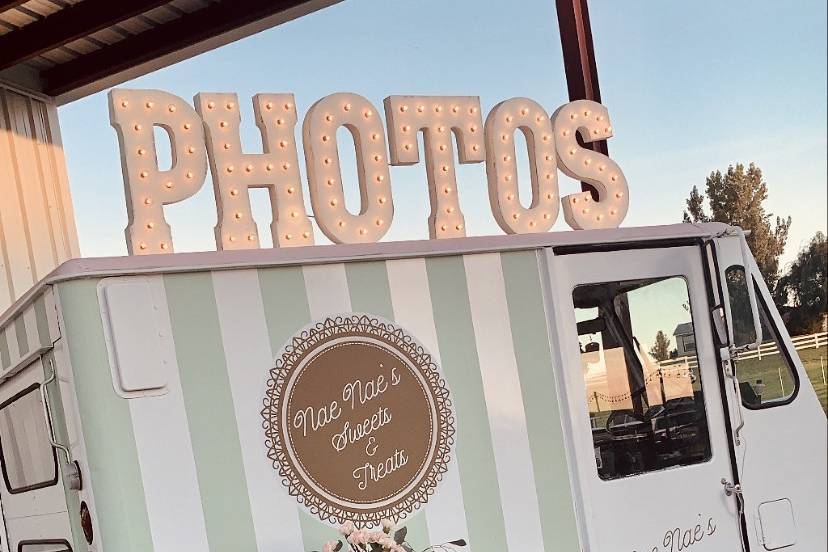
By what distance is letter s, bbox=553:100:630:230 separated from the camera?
4.38 meters

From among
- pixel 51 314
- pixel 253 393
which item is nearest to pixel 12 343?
pixel 51 314

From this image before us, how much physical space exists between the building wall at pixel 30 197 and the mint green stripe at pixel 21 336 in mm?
4299

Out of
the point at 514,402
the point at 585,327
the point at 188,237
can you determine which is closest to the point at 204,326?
the point at 514,402

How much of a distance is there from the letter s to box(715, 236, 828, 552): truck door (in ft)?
1.80

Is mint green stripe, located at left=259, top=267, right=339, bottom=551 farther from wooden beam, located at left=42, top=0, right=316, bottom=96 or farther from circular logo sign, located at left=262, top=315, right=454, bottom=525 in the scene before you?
wooden beam, located at left=42, top=0, right=316, bottom=96

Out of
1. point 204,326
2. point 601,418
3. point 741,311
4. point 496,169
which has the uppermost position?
point 496,169

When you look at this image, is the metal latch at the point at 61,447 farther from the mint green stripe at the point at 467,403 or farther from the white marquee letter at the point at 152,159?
the mint green stripe at the point at 467,403

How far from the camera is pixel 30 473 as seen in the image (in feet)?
11.3

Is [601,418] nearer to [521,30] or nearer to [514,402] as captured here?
[514,402]

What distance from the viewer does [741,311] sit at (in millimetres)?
3910

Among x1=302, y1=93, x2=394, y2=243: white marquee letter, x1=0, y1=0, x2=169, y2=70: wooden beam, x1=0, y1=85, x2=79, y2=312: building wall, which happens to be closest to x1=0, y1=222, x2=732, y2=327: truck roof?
x1=302, y1=93, x2=394, y2=243: white marquee letter

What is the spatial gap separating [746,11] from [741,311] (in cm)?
860

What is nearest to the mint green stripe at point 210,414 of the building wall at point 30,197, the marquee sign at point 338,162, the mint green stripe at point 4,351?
the marquee sign at point 338,162

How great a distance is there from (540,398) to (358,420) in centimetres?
70
